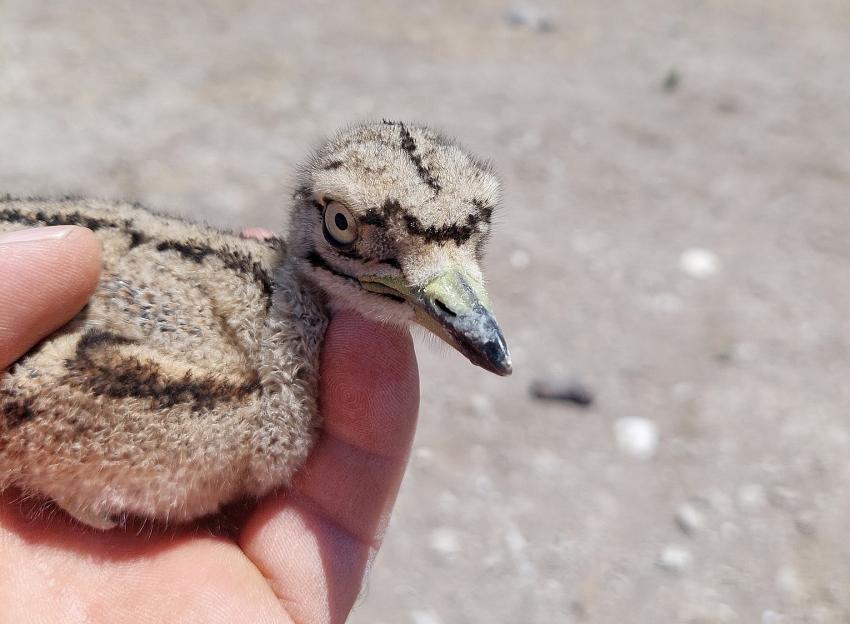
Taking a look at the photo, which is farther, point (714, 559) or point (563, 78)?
point (563, 78)

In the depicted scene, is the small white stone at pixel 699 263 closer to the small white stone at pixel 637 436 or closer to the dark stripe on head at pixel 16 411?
the small white stone at pixel 637 436

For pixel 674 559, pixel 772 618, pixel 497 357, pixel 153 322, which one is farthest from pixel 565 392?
pixel 153 322

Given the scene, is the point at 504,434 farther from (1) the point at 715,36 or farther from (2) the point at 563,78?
(1) the point at 715,36

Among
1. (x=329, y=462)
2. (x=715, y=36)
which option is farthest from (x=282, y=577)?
(x=715, y=36)

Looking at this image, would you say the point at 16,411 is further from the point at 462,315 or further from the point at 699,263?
the point at 699,263

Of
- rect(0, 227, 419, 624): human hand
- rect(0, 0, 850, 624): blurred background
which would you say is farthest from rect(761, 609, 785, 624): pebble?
rect(0, 227, 419, 624): human hand

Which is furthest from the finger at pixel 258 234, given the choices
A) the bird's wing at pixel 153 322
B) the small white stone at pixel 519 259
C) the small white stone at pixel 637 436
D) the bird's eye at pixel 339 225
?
the small white stone at pixel 519 259

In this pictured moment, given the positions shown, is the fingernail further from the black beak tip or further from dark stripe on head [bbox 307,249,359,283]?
the black beak tip
